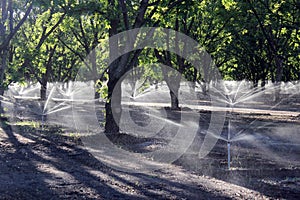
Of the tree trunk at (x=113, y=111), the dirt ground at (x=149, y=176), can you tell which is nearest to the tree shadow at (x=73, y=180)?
the dirt ground at (x=149, y=176)

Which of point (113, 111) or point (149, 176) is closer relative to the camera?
point (149, 176)

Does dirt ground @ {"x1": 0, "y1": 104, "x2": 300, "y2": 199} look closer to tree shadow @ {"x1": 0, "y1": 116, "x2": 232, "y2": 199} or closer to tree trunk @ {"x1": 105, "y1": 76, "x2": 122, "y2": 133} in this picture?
tree shadow @ {"x1": 0, "y1": 116, "x2": 232, "y2": 199}

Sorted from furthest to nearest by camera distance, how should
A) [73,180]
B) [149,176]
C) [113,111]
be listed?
[113,111], [149,176], [73,180]

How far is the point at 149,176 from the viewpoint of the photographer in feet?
30.1

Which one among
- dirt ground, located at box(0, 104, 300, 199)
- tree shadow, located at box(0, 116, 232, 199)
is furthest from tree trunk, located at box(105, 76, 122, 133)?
tree shadow, located at box(0, 116, 232, 199)

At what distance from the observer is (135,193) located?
25.4 feet

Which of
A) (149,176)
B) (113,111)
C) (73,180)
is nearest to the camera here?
(73,180)

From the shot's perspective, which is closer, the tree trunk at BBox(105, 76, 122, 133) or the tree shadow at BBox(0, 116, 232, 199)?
the tree shadow at BBox(0, 116, 232, 199)

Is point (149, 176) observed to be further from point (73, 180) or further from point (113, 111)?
point (113, 111)

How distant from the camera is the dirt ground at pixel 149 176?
7.75 m

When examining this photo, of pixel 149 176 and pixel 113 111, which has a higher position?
pixel 113 111

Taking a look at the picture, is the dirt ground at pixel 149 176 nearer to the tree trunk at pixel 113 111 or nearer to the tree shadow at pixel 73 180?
the tree shadow at pixel 73 180

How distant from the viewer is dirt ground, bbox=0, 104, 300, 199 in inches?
305

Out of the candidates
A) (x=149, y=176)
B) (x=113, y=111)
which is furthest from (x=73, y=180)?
(x=113, y=111)
